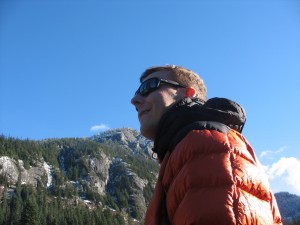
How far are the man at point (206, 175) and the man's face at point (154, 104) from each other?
372 millimetres

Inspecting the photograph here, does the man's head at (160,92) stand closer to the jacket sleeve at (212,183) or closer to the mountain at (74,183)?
the jacket sleeve at (212,183)

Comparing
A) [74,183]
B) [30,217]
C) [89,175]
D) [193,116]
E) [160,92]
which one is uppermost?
[89,175]

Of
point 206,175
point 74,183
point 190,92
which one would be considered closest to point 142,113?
point 190,92

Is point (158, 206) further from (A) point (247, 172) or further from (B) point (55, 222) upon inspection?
(B) point (55, 222)

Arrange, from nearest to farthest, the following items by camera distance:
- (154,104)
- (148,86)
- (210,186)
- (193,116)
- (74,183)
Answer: (210,186) < (193,116) < (154,104) < (148,86) < (74,183)

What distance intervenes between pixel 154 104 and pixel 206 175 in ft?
4.50

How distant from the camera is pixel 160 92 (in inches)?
129

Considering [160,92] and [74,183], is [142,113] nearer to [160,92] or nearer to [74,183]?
[160,92]

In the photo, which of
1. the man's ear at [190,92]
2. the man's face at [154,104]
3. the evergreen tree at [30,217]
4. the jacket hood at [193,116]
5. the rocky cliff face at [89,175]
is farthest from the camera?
the rocky cliff face at [89,175]

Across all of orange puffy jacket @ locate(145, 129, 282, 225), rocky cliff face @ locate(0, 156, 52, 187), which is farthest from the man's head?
rocky cliff face @ locate(0, 156, 52, 187)

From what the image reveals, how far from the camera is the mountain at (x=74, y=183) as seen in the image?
116 meters

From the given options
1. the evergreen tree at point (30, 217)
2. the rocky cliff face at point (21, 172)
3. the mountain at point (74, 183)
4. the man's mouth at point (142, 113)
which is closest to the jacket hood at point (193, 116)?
the man's mouth at point (142, 113)

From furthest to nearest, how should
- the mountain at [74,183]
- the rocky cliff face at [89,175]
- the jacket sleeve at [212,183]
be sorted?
1. the rocky cliff face at [89,175]
2. the mountain at [74,183]
3. the jacket sleeve at [212,183]

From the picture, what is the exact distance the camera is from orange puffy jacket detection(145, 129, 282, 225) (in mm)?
1875
